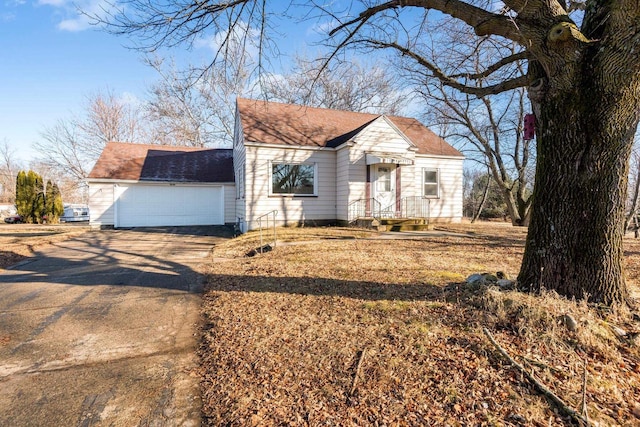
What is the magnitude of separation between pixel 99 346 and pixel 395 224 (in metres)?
9.99

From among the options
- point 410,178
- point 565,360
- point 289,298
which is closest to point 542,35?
point 565,360

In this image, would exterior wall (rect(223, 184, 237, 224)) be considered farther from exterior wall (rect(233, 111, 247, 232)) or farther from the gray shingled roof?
the gray shingled roof

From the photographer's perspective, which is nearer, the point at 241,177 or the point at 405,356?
the point at 405,356

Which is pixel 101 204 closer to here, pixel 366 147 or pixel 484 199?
pixel 366 147

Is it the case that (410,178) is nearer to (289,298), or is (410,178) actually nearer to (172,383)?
(289,298)

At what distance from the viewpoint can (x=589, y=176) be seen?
3.29 meters

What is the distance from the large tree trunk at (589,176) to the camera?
320 centimetres

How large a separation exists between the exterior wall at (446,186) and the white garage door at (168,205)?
1058 centimetres

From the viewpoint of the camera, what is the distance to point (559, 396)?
225cm

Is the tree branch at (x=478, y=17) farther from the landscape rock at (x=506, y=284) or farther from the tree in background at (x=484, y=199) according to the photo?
the tree in background at (x=484, y=199)

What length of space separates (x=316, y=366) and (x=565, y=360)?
2.03 meters

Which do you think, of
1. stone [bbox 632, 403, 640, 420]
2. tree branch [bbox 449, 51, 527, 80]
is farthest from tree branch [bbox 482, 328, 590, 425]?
tree branch [bbox 449, 51, 527, 80]

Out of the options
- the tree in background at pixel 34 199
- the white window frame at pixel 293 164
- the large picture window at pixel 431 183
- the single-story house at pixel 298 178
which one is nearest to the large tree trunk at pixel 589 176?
the single-story house at pixel 298 178

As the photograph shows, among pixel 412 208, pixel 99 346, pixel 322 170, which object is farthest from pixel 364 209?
pixel 99 346
